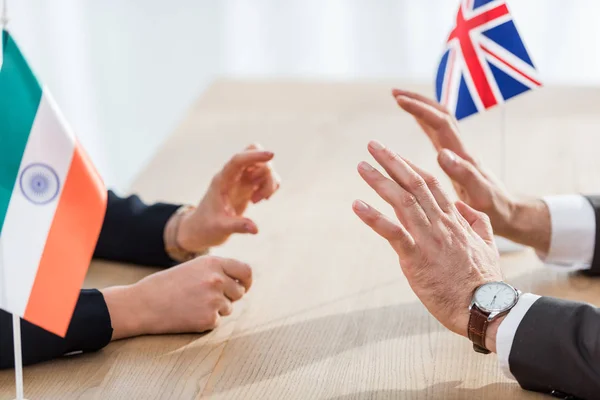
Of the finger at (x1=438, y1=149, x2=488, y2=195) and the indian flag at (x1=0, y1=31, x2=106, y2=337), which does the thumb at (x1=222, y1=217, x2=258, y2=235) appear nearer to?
the finger at (x1=438, y1=149, x2=488, y2=195)

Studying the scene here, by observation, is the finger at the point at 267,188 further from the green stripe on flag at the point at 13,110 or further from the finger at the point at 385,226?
the green stripe on flag at the point at 13,110

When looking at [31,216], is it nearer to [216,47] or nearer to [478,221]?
[478,221]

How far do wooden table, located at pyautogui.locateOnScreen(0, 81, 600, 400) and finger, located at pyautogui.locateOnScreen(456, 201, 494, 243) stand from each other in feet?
0.48

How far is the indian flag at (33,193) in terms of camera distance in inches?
37.9

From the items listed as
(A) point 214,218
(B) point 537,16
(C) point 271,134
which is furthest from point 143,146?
(A) point 214,218

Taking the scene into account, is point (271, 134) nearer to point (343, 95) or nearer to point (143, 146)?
point (343, 95)

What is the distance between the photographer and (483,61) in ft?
5.15

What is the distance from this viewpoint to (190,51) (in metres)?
4.08

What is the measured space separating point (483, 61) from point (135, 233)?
0.65 metres

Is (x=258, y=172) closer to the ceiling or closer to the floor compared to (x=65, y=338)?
closer to the ceiling

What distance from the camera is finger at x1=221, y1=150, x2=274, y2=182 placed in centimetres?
149

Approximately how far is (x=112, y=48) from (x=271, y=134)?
2.09 metres

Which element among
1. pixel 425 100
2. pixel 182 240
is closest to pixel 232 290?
pixel 182 240

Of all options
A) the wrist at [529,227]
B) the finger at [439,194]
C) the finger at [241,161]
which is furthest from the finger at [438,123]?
the finger at [439,194]
